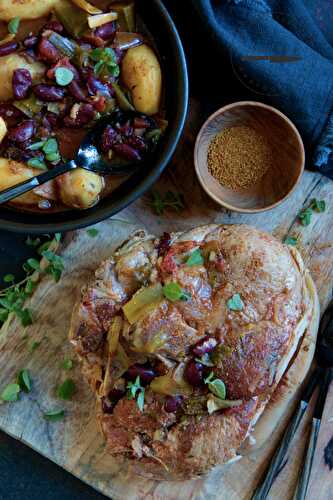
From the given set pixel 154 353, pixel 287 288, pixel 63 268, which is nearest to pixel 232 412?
pixel 154 353

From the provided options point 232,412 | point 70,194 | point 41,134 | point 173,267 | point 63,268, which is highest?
point 41,134

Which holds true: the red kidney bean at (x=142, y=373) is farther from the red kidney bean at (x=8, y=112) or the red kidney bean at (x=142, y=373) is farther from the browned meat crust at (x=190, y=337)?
the red kidney bean at (x=8, y=112)

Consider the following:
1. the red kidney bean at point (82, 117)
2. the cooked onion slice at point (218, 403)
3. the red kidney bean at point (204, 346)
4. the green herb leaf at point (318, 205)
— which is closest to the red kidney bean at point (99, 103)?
the red kidney bean at point (82, 117)

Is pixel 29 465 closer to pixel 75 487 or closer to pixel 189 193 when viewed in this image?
pixel 75 487

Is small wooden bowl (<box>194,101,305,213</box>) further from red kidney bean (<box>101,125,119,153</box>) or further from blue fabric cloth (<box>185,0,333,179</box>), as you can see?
red kidney bean (<box>101,125,119,153</box>)

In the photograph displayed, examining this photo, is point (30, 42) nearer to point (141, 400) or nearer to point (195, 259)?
point (195, 259)
